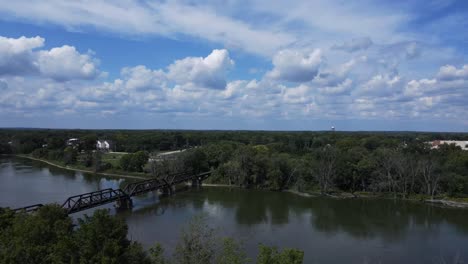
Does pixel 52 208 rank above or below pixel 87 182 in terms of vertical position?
above

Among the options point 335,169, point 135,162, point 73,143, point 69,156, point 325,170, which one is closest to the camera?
point 325,170

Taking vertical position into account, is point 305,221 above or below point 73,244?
below

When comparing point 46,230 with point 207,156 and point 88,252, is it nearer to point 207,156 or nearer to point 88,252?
point 88,252

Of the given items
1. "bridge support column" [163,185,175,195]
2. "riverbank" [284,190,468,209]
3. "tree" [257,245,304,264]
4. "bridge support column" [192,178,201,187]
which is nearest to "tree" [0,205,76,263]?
"tree" [257,245,304,264]

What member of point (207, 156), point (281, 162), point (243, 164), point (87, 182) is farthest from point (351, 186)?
point (87, 182)

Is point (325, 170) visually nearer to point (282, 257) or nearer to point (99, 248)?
point (282, 257)

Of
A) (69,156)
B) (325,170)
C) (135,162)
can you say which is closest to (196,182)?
(135,162)
